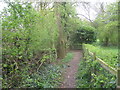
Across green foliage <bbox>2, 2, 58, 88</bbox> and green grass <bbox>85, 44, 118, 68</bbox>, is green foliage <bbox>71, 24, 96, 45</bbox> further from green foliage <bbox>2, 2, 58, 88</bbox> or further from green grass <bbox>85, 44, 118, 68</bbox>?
green foliage <bbox>2, 2, 58, 88</bbox>

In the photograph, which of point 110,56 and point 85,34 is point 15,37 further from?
point 85,34

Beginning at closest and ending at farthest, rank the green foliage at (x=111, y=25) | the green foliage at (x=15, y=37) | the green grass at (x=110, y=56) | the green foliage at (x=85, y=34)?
the green foliage at (x=111, y=25)
the green grass at (x=110, y=56)
the green foliage at (x=15, y=37)
the green foliage at (x=85, y=34)

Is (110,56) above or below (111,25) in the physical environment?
below

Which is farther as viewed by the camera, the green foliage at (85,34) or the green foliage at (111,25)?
the green foliage at (85,34)

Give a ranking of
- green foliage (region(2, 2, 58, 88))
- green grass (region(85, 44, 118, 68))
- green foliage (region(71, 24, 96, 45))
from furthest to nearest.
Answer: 1. green foliage (region(71, 24, 96, 45))
2. green foliage (region(2, 2, 58, 88))
3. green grass (region(85, 44, 118, 68))

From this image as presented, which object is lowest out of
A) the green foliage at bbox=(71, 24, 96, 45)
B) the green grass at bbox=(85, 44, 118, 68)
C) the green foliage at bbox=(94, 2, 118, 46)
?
the green grass at bbox=(85, 44, 118, 68)

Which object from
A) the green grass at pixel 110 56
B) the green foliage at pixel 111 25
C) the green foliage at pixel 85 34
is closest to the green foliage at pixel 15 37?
the green foliage at pixel 111 25

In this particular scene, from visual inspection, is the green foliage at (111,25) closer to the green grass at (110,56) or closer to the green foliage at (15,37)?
the green grass at (110,56)

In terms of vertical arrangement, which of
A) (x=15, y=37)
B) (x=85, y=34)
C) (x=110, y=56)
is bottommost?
(x=110, y=56)

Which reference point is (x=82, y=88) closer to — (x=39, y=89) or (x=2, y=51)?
(x=39, y=89)

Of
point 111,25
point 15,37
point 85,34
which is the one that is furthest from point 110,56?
point 85,34

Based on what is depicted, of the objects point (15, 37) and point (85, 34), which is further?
point (85, 34)

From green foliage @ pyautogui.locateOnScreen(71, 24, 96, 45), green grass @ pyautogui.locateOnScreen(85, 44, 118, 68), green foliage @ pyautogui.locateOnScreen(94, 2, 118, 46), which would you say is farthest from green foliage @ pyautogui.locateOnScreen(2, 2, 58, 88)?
green foliage @ pyautogui.locateOnScreen(71, 24, 96, 45)

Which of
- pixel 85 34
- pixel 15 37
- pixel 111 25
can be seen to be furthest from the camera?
pixel 85 34
